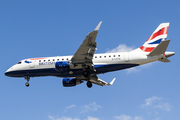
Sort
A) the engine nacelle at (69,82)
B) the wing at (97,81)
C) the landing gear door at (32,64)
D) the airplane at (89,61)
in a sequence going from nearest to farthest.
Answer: the airplane at (89,61) < the landing gear door at (32,64) < the engine nacelle at (69,82) < the wing at (97,81)

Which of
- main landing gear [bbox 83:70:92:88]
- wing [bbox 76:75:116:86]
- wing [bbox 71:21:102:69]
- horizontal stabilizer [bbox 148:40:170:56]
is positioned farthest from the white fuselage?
wing [bbox 76:75:116:86]

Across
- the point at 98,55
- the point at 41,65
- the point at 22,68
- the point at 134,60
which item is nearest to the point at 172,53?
the point at 134,60

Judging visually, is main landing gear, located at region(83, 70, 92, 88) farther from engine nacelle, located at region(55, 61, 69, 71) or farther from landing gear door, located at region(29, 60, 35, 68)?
landing gear door, located at region(29, 60, 35, 68)

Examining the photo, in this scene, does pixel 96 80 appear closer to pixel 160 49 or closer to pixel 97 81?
pixel 97 81

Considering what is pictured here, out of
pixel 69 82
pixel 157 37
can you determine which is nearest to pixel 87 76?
pixel 69 82

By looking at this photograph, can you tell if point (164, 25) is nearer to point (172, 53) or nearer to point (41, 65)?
point (172, 53)

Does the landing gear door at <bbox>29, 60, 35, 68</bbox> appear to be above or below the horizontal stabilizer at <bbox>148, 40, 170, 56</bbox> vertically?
above

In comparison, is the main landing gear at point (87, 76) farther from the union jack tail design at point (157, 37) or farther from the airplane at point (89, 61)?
the union jack tail design at point (157, 37)

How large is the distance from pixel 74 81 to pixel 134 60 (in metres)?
10.3

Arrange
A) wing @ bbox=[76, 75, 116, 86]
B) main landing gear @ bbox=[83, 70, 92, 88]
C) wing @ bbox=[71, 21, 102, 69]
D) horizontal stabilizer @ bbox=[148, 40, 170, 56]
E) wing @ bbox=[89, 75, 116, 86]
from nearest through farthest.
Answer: wing @ bbox=[71, 21, 102, 69]
horizontal stabilizer @ bbox=[148, 40, 170, 56]
main landing gear @ bbox=[83, 70, 92, 88]
wing @ bbox=[76, 75, 116, 86]
wing @ bbox=[89, 75, 116, 86]

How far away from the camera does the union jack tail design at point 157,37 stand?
42656 millimetres

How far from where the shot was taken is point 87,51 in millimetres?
38938

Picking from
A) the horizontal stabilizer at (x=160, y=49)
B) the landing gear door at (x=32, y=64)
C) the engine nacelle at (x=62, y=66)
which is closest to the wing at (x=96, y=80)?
the engine nacelle at (x=62, y=66)

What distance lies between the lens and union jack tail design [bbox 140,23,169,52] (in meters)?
42.7
